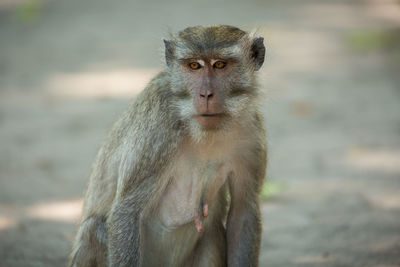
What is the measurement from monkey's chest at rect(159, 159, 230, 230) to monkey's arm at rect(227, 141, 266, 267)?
0.18 metres

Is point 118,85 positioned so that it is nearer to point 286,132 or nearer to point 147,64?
point 147,64

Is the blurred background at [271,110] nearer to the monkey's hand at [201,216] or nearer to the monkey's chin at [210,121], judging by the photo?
the monkey's chin at [210,121]

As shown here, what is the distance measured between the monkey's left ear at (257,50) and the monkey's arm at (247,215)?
0.71m

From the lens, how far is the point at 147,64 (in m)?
11.2

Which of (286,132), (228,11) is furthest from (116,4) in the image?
(286,132)

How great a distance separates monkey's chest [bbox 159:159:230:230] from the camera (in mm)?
4734

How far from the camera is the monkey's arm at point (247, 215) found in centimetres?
493

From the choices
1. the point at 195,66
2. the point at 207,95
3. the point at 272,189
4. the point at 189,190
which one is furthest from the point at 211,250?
the point at 272,189

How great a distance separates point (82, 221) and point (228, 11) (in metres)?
9.32

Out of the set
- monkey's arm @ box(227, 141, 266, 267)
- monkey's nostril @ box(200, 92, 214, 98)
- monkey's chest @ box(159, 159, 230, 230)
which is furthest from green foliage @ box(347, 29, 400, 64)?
monkey's nostril @ box(200, 92, 214, 98)

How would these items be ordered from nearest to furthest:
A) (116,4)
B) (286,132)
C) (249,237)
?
(249,237)
(286,132)
(116,4)

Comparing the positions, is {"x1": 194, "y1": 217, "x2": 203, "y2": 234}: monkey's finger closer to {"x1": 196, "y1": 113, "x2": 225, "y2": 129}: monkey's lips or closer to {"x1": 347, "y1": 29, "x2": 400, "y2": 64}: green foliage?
{"x1": 196, "y1": 113, "x2": 225, "y2": 129}: monkey's lips

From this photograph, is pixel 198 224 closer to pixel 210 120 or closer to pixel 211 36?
pixel 210 120

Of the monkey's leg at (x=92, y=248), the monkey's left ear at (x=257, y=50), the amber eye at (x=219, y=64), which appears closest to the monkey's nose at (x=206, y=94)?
the amber eye at (x=219, y=64)
